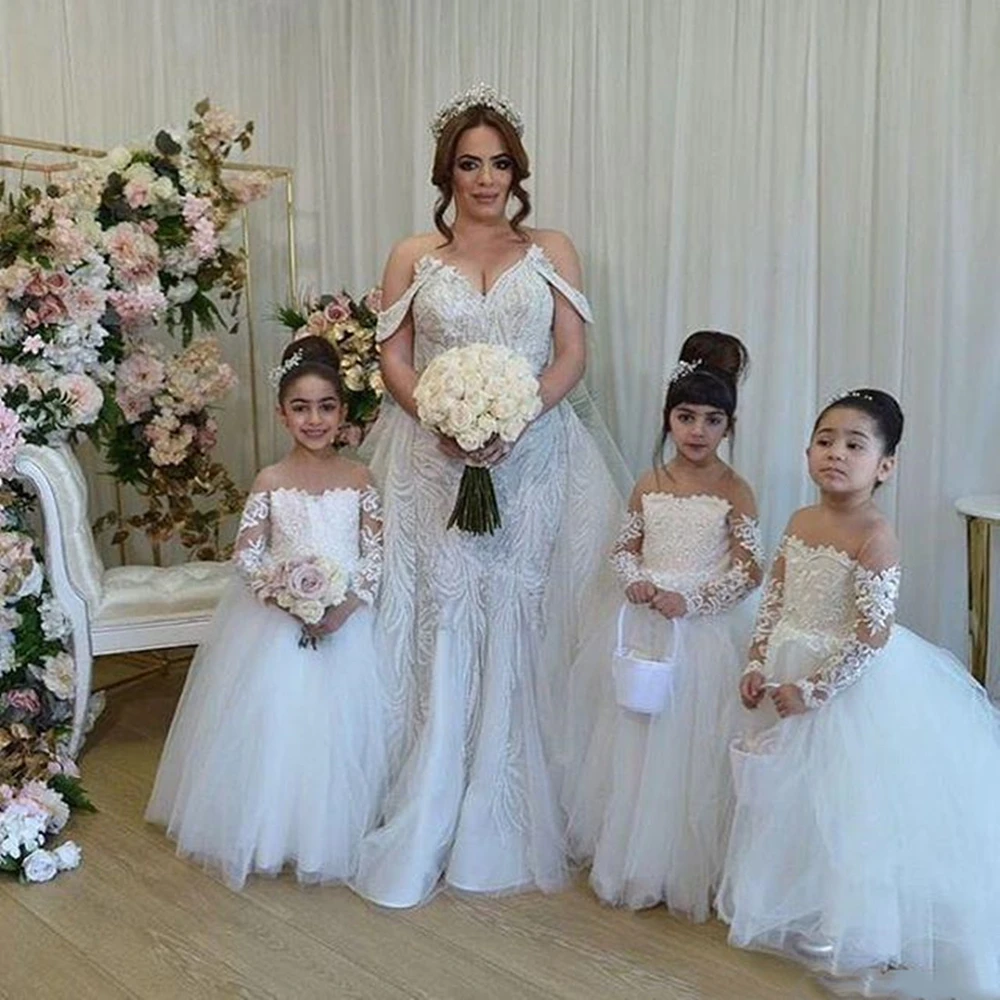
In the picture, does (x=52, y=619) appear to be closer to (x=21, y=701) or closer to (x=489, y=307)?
(x=21, y=701)

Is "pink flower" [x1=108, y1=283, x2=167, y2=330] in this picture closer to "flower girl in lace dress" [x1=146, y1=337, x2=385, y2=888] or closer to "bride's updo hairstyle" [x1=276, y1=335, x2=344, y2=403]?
A: "bride's updo hairstyle" [x1=276, y1=335, x2=344, y2=403]

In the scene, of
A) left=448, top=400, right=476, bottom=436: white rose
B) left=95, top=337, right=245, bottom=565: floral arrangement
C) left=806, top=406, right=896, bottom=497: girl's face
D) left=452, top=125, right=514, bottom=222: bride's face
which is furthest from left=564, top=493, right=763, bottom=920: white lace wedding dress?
left=95, top=337, right=245, bottom=565: floral arrangement

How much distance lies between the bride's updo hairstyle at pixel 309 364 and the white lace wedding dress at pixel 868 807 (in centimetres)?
126

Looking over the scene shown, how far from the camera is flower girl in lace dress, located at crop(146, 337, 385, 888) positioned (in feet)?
9.82

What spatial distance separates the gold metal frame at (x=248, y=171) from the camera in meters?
4.14

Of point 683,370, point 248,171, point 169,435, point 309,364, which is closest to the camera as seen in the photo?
point 683,370

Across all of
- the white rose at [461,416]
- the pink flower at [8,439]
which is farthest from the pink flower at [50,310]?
the white rose at [461,416]

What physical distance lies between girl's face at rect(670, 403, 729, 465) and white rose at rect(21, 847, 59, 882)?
183 cm

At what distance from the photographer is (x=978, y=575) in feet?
9.80

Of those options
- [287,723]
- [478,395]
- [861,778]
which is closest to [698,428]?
[478,395]

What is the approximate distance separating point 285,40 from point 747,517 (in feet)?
9.87

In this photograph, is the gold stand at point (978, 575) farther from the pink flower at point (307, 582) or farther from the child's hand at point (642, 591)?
the pink flower at point (307, 582)

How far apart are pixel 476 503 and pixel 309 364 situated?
1.94 ft

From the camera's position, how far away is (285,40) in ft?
15.9
